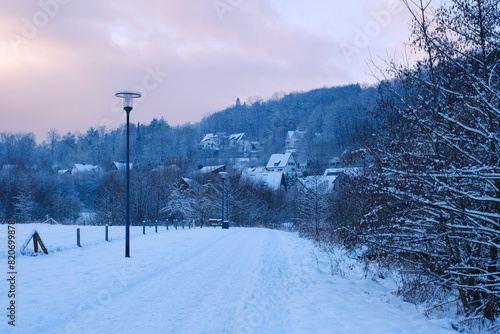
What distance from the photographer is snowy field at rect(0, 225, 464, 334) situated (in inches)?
221

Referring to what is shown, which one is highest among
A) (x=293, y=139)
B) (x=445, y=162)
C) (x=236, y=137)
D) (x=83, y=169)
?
(x=236, y=137)

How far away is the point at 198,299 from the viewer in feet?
23.3

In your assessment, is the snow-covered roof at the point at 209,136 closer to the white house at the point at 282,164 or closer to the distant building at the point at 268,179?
the white house at the point at 282,164

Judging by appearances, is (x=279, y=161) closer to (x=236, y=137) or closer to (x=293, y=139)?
(x=293, y=139)

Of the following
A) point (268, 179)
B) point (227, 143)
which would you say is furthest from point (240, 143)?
point (268, 179)

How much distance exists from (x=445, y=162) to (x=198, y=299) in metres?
5.34

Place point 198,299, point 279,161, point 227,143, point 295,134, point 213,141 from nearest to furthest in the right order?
point 198,299
point 279,161
point 295,134
point 227,143
point 213,141

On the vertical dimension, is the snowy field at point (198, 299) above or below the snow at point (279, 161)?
below

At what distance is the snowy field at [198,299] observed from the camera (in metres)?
5.62

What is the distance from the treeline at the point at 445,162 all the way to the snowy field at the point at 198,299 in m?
1.07

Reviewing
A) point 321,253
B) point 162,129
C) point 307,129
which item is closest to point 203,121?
point 162,129

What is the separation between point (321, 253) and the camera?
14758mm

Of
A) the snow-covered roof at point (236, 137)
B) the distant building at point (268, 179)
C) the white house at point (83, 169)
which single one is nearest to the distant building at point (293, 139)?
the snow-covered roof at point (236, 137)

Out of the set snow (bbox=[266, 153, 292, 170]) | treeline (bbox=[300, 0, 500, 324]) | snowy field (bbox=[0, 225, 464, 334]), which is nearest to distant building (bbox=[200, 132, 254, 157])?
snow (bbox=[266, 153, 292, 170])
